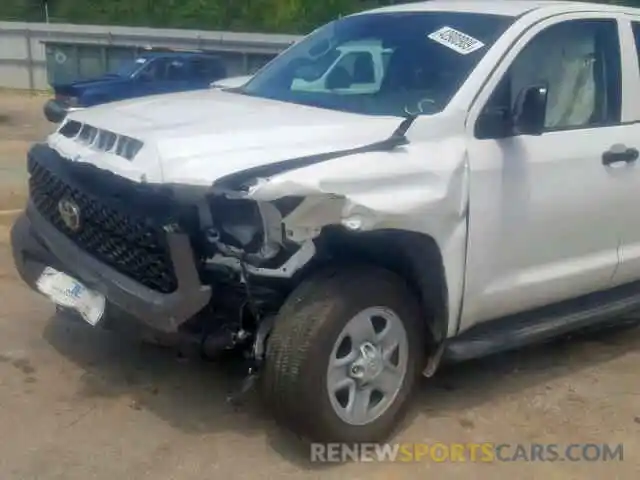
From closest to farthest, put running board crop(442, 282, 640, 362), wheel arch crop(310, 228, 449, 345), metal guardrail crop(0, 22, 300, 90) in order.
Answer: wheel arch crop(310, 228, 449, 345)
running board crop(442, 282, 640, 362)
metal guardrail crop(0, 22, 300, 90)

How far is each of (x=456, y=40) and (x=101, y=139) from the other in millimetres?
1755

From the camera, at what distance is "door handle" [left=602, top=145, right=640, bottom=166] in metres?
4.84

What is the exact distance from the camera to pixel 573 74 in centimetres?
491

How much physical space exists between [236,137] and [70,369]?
170 centimetres

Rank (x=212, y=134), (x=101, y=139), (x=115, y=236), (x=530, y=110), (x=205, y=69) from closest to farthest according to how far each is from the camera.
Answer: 1. (x=212, y=134)
2. (x=115, y=236)
3. (x=101, y=139)
4. (x=530, y=110)
5. (x=205, y=69)

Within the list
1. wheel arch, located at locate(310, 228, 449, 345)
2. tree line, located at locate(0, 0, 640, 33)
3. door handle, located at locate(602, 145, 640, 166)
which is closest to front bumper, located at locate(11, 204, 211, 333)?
wheel arch, located at locate(310, 228, 449, 345)

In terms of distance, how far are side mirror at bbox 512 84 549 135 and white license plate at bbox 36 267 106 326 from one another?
2.02 m

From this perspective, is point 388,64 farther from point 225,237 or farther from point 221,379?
point 221,379

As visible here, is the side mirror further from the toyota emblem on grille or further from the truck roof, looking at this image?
the toyota emblem on grille

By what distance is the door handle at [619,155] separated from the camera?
4840 mm

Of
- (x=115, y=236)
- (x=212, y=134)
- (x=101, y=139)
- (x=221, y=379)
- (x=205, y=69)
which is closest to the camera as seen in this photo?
(x=212, y=134)

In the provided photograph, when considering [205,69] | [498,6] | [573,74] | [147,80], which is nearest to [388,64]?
[498,6]

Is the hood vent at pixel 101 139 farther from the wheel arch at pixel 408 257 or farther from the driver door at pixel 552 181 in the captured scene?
the driver door at pixel 552 181

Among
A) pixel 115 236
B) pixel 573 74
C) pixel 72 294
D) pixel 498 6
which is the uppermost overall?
pixel 498 6
